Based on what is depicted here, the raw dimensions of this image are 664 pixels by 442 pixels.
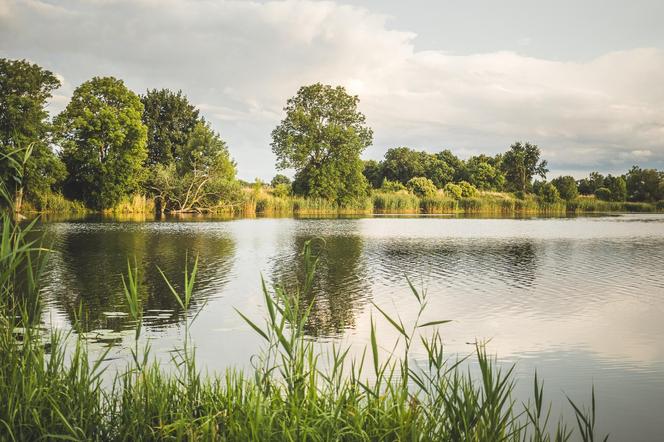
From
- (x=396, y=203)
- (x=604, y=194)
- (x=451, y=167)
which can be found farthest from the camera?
(x=451, y=167)

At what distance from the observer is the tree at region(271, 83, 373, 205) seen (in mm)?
60188

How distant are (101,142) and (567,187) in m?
60.9

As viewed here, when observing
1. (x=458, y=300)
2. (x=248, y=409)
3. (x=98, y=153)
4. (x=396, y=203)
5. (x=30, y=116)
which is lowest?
(x=458, y=300)

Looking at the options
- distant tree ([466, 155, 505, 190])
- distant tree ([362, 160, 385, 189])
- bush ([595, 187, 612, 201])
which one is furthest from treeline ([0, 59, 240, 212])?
bush ([595, 187, 612, 201])

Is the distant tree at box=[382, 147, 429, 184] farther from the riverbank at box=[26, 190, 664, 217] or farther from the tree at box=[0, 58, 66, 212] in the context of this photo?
the tree at box=[0, 58, 66, 212]

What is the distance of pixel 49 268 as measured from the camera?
13930 mm

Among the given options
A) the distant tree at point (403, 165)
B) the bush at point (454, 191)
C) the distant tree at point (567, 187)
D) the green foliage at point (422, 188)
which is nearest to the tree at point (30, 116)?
the green foliage at point (422, 188)

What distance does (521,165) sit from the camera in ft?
280

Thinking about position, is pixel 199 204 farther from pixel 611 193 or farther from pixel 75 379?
pixel 611 193

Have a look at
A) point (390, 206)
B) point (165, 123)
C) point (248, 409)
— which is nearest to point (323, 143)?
point (390, 206)

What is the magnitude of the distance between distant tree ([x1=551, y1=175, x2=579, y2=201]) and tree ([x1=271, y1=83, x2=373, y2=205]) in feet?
103

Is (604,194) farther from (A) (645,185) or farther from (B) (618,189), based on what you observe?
(A) (645,185)

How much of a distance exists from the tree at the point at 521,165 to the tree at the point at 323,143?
33.1 meters

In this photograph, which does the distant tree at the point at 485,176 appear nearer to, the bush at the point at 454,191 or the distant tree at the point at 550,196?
the distant tree at the point at 550,196
